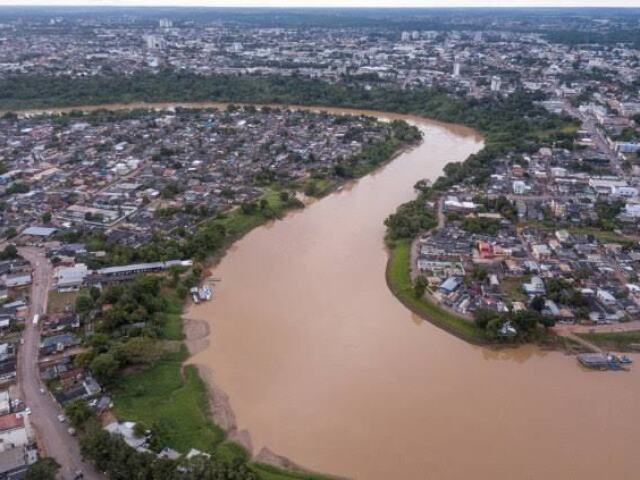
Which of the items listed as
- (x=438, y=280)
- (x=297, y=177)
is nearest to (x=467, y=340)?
(x=438, y=280)

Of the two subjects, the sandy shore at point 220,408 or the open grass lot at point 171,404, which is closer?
the sandy shore at point 220,408

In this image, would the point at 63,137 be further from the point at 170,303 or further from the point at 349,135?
the point at 170,303

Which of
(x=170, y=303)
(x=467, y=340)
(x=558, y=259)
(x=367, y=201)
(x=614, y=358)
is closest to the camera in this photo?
(x=614, y=358)

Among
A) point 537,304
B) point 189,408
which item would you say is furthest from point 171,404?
point 537,304

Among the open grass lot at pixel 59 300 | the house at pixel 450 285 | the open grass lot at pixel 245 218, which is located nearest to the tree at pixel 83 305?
the open grass lot at pixel 59 300

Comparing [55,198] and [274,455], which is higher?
[55,198]

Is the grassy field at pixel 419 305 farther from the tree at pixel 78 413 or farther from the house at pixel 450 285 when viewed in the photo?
the tree at pixel 78 413

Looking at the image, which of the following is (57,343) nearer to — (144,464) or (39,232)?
(144,464)
